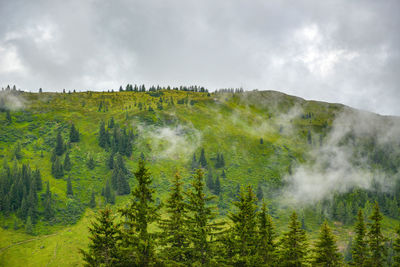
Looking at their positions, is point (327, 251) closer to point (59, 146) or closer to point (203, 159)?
point (203, 159)

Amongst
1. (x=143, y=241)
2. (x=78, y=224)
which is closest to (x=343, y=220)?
(x=78, y=224)

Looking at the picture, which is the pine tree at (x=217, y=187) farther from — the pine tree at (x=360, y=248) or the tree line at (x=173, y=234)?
the tree line at (x=173, y=234)

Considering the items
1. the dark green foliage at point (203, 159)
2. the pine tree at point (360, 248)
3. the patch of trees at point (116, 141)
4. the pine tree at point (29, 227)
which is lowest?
the pine tree at point (29, 227)

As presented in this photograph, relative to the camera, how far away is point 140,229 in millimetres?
20641

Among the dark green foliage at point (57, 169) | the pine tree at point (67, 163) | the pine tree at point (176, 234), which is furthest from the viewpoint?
the pine tree at point (67, 163)

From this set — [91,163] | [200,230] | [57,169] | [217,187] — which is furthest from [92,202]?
[200,230]

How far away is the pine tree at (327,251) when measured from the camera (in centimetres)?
2928

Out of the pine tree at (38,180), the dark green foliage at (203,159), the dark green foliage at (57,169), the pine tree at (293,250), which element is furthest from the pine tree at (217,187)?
the pine tree at (293,250)

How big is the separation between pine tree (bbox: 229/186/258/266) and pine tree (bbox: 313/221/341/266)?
9.52 m

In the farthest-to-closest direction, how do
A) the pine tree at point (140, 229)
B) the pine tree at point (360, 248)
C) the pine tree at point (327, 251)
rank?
the pine tree at point (360, 248) < the pine tree at point (327, 251) < the pine tree at point (140, 229)

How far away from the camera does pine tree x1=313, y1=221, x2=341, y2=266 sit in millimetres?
29281

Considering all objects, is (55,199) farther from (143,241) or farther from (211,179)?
(143,241)

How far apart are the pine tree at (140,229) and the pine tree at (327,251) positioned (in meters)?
20.2

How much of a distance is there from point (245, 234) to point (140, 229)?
9.79 m
